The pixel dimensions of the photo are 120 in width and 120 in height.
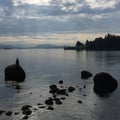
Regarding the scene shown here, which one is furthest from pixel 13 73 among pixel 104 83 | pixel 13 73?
pixel 104 83

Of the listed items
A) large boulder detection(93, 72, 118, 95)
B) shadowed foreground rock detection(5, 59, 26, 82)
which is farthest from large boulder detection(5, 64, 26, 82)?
large boulder detection(93, 72, 118, 95)

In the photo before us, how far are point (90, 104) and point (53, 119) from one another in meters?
8.74

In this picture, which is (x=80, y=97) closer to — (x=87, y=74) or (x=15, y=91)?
(x=15, y=91)

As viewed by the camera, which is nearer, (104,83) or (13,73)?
(104,83)

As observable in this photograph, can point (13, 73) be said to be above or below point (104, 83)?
above

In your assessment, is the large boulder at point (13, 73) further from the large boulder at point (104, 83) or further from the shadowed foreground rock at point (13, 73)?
the large boulder at point (104, 83)

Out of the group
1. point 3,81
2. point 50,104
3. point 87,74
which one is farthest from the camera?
point 87,74

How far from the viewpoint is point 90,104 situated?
41344mm

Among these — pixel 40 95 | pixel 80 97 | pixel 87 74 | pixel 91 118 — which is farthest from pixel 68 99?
pixel 87 74

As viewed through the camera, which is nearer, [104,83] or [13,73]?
[104,83]

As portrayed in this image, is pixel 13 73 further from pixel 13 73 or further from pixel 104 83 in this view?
pixel 104 83

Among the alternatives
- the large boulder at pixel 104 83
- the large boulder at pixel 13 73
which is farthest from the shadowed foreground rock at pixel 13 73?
the large boulder at pixel 104 83

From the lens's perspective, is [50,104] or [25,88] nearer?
[50,104]

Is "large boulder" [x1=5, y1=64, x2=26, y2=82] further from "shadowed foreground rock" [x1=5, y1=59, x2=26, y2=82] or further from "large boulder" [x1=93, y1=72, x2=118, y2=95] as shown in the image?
"large boulder" [x1=93, y1=72, x2=118, y2=95]
